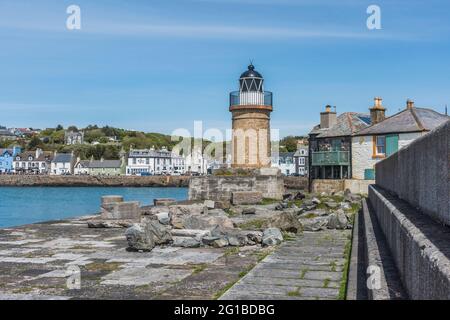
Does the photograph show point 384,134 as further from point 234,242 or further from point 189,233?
point 234,242

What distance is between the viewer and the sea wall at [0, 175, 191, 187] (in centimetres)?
11044

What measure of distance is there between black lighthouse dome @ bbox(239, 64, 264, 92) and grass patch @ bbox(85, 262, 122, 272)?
75.1 feet

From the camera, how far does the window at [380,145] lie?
105 feet

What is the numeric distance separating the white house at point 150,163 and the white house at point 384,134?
321 feet

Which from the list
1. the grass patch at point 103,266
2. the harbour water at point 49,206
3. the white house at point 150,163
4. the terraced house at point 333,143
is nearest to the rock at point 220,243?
the grass patch at point 103,266

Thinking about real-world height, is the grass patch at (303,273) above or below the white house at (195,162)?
below

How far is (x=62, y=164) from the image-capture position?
450 feet

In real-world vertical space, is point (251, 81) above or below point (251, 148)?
above

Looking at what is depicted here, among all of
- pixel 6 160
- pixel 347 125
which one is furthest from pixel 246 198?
pixel 6 160

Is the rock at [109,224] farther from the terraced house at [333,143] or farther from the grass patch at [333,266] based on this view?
the terraced house at [333,143]

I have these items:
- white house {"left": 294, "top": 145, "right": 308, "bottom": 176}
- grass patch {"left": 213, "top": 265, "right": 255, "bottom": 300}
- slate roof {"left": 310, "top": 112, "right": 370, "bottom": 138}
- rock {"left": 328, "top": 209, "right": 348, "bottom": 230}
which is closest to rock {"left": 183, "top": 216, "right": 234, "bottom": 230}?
rock {"left": 328, "top": 209, "right": 348, "bottom": 230}

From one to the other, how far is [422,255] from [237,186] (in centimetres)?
2472
